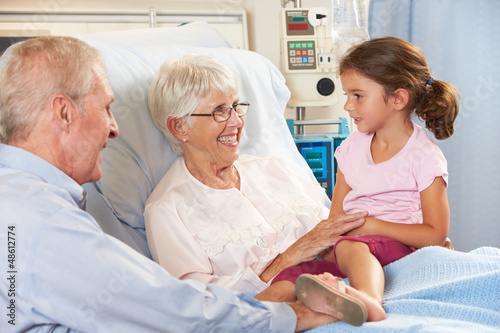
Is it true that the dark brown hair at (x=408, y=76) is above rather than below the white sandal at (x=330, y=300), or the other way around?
above

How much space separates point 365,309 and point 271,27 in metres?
2.88

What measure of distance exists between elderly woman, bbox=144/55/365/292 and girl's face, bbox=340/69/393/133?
0.28 meters

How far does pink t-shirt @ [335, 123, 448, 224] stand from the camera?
1.42m

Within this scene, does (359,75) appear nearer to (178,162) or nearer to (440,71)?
(178,162)

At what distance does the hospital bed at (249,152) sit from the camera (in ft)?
3.50

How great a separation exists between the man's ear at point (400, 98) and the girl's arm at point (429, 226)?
231mm

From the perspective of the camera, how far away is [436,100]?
148cm

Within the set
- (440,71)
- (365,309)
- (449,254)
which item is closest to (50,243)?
(365,309)

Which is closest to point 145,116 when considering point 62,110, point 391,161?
point 62,110

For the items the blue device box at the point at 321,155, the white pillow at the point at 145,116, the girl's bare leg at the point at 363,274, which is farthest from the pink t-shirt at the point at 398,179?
the blue device box at the point at 321,155

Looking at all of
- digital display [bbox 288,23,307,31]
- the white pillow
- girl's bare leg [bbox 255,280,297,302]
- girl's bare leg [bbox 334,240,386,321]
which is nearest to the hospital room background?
digital display [bbox 288,23,307,31]

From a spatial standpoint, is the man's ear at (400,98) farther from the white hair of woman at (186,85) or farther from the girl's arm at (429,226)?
the white hair of woman at (186,85)

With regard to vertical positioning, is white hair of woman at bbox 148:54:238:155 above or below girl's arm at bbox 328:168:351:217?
above

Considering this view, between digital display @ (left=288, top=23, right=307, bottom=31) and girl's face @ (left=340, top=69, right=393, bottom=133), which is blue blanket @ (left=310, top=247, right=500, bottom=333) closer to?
girl's face @ (left=340, top=69, right=393, bottom=133)
